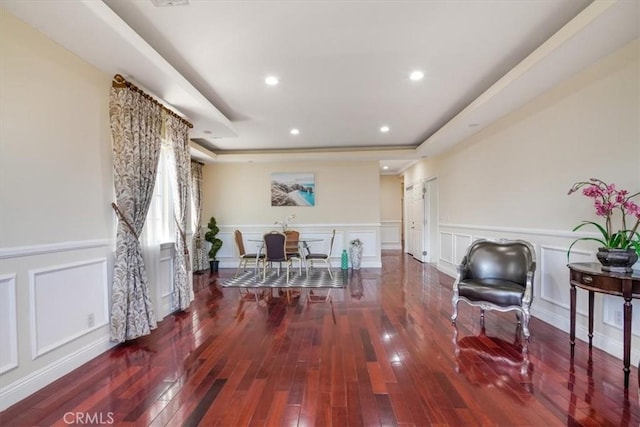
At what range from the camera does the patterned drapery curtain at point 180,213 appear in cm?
389

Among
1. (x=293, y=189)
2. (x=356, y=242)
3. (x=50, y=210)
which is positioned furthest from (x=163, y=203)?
(x=356, y=242)

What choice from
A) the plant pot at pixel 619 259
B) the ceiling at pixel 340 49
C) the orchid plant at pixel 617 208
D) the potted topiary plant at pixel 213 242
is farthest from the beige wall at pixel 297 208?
the plant pot at pixel 619 259

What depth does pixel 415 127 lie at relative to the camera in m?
5.44

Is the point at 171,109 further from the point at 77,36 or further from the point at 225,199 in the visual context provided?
the point at 225,199

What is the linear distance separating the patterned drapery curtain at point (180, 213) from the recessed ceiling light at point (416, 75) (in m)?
2.86

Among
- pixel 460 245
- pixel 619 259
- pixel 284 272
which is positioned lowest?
pixel 284 272

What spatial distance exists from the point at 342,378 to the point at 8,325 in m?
2.24

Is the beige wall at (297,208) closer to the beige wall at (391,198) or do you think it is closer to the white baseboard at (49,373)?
the beige wall at (391,198)

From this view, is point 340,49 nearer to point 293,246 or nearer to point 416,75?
point 416,75

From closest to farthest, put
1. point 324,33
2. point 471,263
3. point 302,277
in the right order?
point 324,33 < point 471,263 < point 302,277

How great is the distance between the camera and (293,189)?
24.2 ft

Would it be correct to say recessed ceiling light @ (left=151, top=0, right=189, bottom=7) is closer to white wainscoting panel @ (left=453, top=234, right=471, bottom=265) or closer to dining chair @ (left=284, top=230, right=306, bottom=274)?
dining chair @ (left=284, top=230, right=306, bottom=274)

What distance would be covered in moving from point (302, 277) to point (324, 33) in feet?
14.6

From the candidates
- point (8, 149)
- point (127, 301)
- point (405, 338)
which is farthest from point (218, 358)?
point (8, 149)
